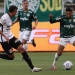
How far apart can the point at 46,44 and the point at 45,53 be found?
29.1 inches

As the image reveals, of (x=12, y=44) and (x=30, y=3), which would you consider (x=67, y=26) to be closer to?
(x=12, y=44)

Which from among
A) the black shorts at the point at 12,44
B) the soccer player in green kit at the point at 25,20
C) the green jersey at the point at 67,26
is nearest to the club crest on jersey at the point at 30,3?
the soccer player in green kit at the point at 25,20

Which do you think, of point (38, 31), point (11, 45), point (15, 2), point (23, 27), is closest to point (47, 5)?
point (15, 2)

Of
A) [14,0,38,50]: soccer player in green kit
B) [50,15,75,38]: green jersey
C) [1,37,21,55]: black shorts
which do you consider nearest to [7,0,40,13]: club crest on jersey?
[14,0,38,50]: soccer player in green kit

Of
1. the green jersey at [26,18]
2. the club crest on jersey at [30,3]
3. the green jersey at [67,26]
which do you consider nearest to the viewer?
the green jersey at [67,26]

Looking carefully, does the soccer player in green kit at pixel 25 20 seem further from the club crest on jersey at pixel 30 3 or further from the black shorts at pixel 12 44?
the club crest on jersey at pixel 30 3

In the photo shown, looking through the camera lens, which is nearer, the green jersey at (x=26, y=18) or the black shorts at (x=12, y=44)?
the black shorts at (x=12, y=44)


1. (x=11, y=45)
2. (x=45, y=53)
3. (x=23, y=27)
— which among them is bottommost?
(x=45, y=53)

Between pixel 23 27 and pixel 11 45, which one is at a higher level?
pixel 11 45

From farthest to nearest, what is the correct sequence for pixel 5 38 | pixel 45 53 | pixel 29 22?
pixel 45 53, pixel 29 22, pixel 5 38

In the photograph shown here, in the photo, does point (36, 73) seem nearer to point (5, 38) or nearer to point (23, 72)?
point (23, 72)

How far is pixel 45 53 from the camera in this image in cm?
2128

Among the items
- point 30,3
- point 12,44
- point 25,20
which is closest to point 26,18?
point 25,20

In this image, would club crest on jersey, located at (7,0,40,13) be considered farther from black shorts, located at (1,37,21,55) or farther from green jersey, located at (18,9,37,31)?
black shorts, located at (1,37,21,55)
